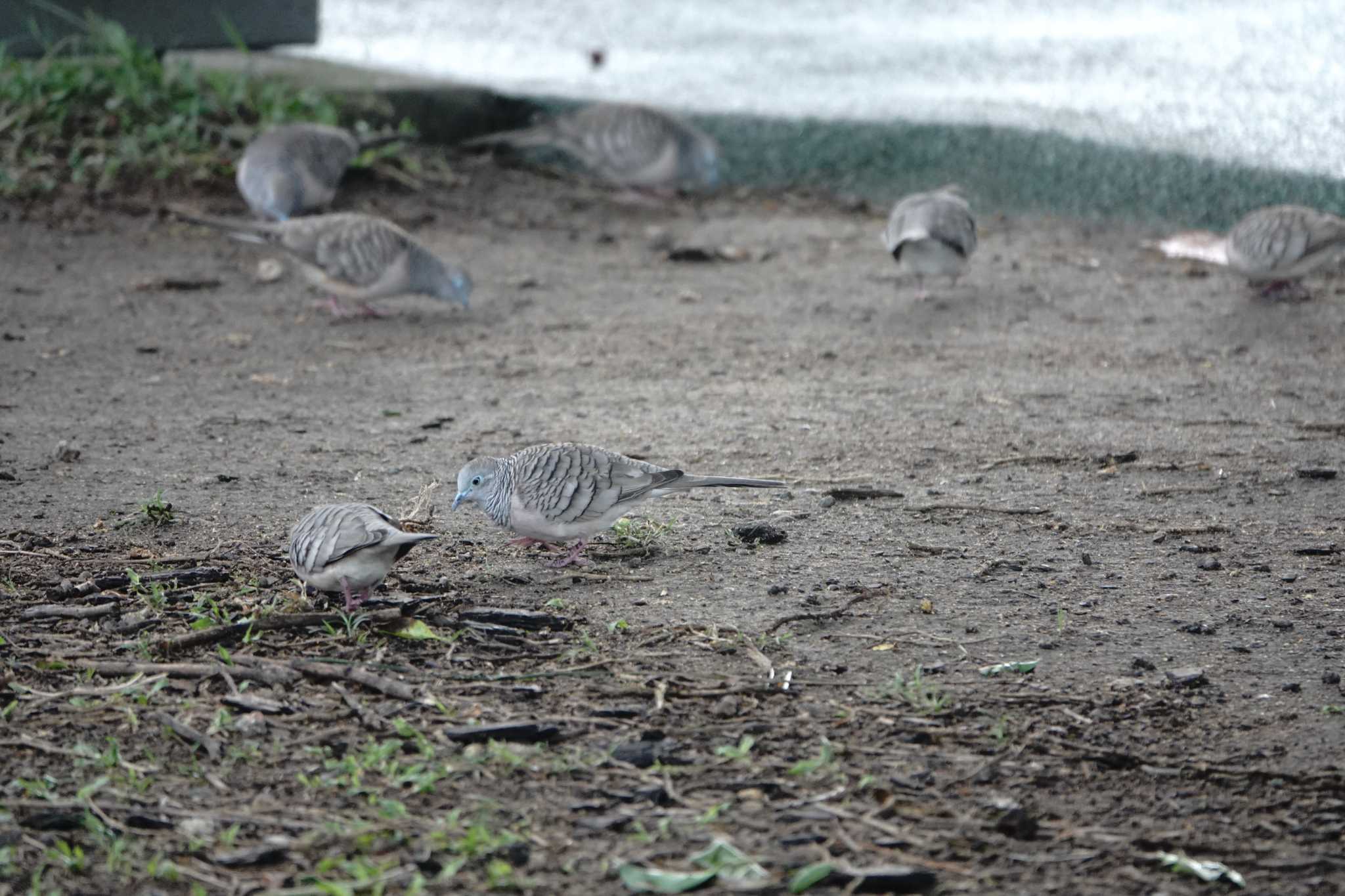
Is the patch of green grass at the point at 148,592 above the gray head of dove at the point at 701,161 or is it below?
below

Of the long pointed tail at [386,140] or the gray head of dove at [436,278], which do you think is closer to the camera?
the gray head of dove at [436,278]

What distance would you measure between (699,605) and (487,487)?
681mm

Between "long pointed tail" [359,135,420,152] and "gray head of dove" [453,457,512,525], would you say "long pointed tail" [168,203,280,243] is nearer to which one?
"long pointed tail" [359,135,420,152]

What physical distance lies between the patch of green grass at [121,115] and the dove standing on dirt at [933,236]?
3.67 metres

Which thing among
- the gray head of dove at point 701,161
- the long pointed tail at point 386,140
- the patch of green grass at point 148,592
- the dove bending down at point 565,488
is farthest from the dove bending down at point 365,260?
the patch of green grass at point 148,592

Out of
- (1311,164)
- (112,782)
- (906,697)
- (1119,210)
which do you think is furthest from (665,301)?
(112,782)

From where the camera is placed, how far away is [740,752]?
9.05ft

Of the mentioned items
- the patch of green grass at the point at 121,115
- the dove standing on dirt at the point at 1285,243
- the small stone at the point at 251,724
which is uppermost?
the patch of green grass at the point at 121,115

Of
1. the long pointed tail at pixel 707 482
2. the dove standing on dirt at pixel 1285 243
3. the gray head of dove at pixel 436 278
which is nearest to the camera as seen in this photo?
the long pointed tail at pixel 707 482

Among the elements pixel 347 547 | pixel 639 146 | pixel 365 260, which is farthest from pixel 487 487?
pixel 639 146

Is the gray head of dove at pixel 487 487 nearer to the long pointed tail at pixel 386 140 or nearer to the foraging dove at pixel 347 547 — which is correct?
the foraging dove at pixel 347 547

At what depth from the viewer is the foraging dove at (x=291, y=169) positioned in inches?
282

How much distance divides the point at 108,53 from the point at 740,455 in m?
6.01

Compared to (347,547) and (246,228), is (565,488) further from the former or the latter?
(246,228)
